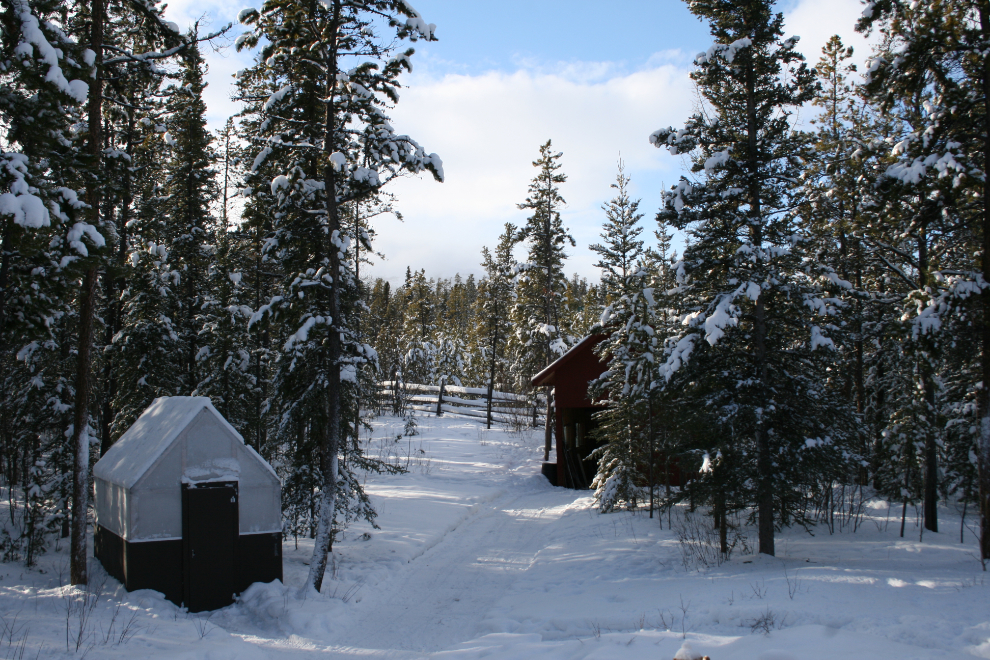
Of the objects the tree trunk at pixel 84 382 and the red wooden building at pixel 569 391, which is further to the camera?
the red wooden building at pixel 569 391

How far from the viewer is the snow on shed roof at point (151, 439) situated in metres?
10.3

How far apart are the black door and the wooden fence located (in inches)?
1219

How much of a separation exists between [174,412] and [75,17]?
8.24 meters

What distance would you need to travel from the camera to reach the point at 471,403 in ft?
150

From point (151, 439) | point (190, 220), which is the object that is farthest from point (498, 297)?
point (151, 439)

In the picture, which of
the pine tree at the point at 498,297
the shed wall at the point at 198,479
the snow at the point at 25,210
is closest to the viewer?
the snow at the point at 25,210

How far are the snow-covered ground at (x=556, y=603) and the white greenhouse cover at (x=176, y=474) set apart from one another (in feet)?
3.77

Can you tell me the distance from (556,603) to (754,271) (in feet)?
23.2

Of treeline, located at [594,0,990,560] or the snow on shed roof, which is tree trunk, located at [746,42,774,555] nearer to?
treeline, located at [594,0,990,560]

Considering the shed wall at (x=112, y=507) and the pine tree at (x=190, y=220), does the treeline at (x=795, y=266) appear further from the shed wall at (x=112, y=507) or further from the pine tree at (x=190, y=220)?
the pine tree at (x=190, y=220)

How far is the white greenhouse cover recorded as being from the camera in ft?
33.0

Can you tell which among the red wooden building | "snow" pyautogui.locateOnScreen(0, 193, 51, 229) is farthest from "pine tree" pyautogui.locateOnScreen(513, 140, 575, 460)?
"snow" pyautogui.locateOnScreen(0, 193, 51, 229)

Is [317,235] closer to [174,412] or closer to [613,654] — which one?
[174,412]

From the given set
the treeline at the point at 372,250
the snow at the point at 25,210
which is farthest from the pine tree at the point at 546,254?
the snow at the point at 25,210
